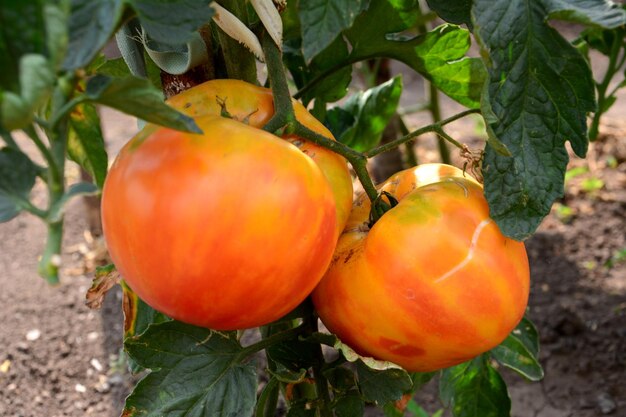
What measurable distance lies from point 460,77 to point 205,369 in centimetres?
43

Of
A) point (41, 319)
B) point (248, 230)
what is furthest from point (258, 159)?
point (41, 319)

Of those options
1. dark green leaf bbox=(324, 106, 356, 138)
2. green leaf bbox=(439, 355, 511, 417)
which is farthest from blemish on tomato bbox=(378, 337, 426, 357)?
dark green leaf bbox=(324, 106, 356, 138)

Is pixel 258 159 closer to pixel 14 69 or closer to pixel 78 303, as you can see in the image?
pixel 14 69

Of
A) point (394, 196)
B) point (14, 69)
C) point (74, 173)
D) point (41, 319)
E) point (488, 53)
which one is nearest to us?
point (14, 69)

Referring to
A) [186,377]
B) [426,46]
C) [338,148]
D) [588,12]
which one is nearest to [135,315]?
[186,377]

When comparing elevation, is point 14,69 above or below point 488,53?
above

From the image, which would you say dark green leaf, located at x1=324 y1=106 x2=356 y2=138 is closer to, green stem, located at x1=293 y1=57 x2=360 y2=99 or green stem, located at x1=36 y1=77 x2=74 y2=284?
green stem, located at x1=293 y1=57 x2=360 y2=99

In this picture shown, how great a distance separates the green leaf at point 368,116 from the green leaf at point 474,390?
36 centimetres

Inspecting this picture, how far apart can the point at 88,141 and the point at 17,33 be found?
0.86 feet

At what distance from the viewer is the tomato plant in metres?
0.52

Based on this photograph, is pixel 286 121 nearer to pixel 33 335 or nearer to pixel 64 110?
pixel 64 110

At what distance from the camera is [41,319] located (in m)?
1.82

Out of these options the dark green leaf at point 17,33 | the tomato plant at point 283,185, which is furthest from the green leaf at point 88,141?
the dark green leaf at point 17,33

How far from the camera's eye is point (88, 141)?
29.0 inches
